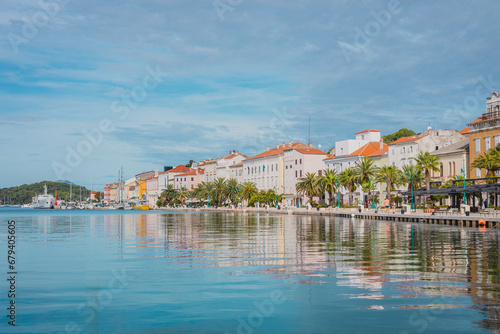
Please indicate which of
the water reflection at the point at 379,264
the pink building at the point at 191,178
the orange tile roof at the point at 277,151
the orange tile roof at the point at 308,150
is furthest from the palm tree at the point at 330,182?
the pink building at the point at 191,178

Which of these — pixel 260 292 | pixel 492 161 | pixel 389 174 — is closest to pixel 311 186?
pixel 389 174

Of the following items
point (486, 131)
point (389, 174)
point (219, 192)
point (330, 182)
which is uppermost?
point (486, 131)

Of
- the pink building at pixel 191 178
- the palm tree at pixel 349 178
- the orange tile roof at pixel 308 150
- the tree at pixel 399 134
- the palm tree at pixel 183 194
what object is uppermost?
the tree at pixel 399 134

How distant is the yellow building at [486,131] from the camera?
7169cm

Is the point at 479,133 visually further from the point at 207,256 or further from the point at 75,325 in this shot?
the point at 75,325

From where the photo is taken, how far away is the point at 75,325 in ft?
40.0

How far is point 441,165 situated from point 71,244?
68.9 metres

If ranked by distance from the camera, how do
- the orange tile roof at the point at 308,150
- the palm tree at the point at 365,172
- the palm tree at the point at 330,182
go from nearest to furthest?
the palm tree at the point at 365,172, the palm tree at the point at 330,182, the orange tile roof at the point at 308,150

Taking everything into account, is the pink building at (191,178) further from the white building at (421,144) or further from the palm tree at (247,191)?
the white building at (421,144)

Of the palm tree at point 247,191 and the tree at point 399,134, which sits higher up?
the tree at point 399,134

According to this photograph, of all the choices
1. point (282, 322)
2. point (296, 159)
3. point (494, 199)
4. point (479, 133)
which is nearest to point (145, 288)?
point (282, 322)

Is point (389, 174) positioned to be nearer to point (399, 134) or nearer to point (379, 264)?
point (399, 134)

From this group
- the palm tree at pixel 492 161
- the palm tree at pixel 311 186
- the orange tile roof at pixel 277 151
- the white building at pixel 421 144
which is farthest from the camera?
the orange tile roof at pixel 277 151

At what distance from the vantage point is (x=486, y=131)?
7325 cm
